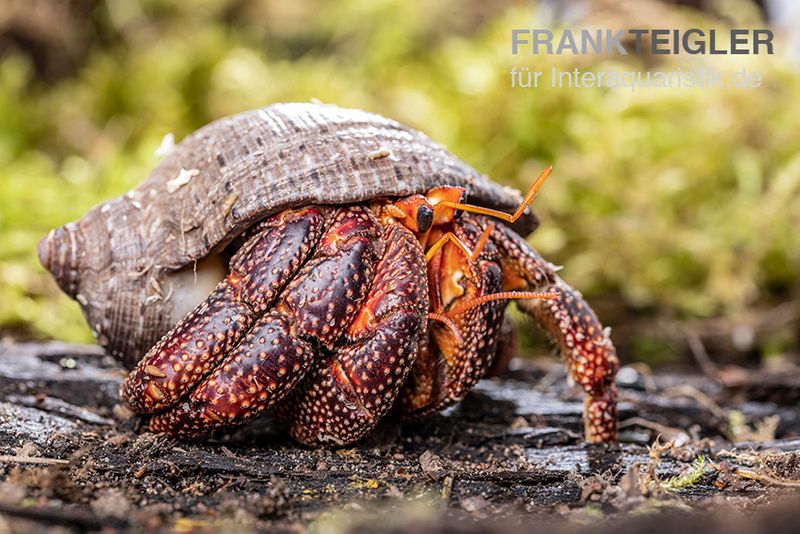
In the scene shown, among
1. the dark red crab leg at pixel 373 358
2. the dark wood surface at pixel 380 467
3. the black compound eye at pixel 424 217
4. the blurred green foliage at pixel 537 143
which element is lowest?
the dark wood surface at pixel 380 467

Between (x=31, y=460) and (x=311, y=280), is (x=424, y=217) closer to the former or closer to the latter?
(x=311, y=280)

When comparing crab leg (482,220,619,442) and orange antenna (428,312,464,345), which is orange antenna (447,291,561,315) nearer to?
orange antenna (428,312,464,345)

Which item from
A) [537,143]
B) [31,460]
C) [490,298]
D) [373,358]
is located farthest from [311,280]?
[537,143]

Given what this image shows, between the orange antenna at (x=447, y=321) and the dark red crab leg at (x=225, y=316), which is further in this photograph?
the orange antenna at (x=447, y=321)

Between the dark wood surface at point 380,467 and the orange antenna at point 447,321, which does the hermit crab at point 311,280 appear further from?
the dark wood surface at point 380,467

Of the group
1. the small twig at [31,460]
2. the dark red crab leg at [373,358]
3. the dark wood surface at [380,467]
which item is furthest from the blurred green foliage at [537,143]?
the dark red crab leg at [373,358]
